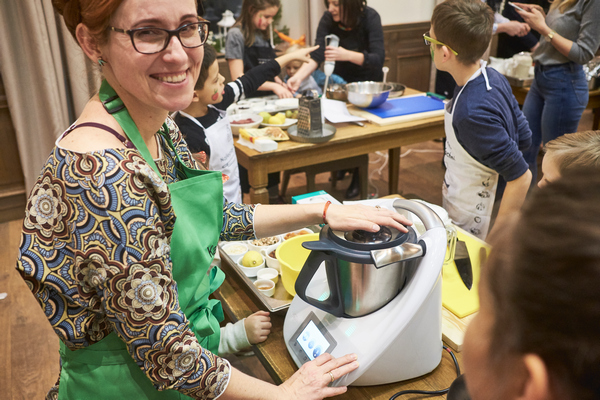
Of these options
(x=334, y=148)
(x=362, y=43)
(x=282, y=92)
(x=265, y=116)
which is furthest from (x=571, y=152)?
(x=362, y=43)

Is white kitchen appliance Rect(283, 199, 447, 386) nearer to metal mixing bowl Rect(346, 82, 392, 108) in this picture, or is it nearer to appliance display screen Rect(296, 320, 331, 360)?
appliance display screen Rect(296, 320, 331, 360)

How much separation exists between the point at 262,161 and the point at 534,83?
67.0 inches

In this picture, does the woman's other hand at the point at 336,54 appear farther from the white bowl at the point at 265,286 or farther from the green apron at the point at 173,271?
the green apron at the point at 173,271

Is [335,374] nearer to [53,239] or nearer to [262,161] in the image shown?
[53,239]

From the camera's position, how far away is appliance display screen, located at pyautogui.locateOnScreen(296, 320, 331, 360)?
94cm

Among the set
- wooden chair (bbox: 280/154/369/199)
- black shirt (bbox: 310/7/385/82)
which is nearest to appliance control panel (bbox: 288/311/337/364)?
wooden chair (bbox: 280/154/369/199)

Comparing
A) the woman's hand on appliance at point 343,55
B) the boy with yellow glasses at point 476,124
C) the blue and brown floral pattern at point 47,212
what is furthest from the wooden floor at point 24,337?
the blue and brown floral pattern at point 47,212

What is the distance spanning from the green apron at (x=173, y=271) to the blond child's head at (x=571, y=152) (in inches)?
32.9

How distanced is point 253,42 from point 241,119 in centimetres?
90

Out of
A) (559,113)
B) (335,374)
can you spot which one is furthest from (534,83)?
(335,374)

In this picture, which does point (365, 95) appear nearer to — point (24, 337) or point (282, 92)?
point (282, 92)

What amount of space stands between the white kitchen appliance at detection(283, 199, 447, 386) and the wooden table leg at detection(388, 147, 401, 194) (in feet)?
6.93

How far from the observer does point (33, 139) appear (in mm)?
3191

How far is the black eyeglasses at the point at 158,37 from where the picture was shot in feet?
2.48
